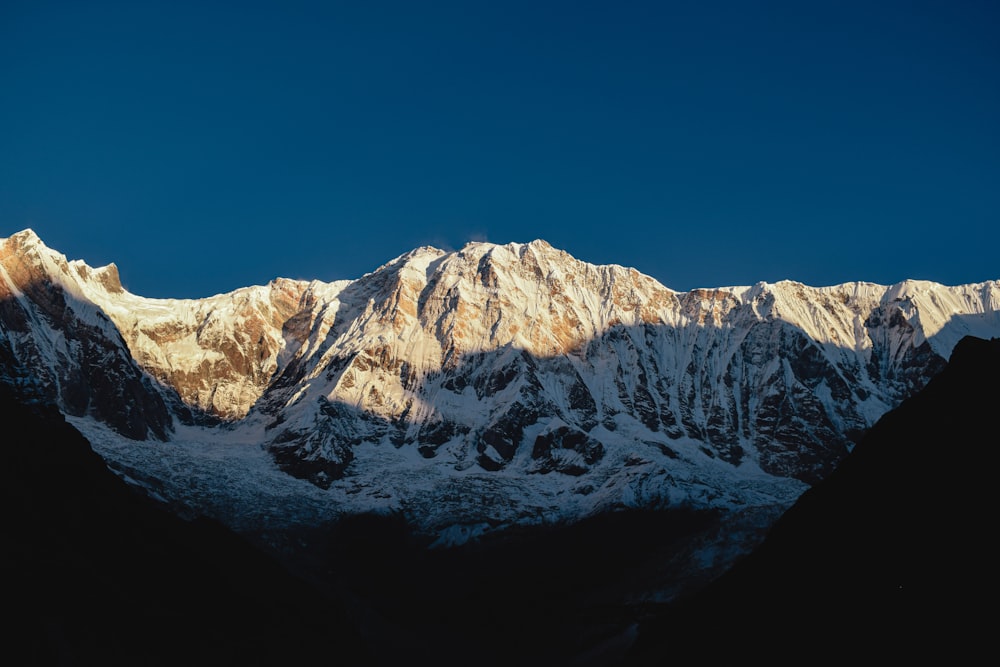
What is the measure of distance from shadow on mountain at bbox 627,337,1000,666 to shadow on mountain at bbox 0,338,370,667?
52672 millimetres

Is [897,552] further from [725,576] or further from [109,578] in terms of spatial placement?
[109,578]

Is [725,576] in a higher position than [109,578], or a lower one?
higher

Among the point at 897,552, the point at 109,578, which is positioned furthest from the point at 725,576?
the point at 109,578

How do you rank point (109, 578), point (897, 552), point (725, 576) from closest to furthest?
point (897, 552)
point (109, 578)
point (725, 576)

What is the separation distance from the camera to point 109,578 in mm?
99062

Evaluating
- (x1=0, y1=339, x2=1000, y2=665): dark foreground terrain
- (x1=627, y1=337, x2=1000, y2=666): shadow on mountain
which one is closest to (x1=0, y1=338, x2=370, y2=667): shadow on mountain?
(x1=0, y1=339, x2=1000, y2=665): dark foreground terrain

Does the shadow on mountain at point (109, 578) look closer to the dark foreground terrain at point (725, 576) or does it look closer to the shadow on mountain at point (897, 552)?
the dark foreground terrain at point (725, 576)

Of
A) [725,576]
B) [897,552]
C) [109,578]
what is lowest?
[109,578]

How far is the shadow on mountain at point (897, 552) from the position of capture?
66812 mm

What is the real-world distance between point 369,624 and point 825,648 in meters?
126

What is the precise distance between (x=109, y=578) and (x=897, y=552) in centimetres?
7072

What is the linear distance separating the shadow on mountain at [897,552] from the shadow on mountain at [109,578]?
52.7 meters

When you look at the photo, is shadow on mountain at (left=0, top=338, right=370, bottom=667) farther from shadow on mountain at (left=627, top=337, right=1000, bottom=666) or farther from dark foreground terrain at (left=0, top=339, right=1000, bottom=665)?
shadow on mountain at (left=627, top=337, right=1000, bottom=666)

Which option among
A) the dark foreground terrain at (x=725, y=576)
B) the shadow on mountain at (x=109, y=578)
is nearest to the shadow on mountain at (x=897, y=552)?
the dark foreground terrain at (x=725, y=576)
